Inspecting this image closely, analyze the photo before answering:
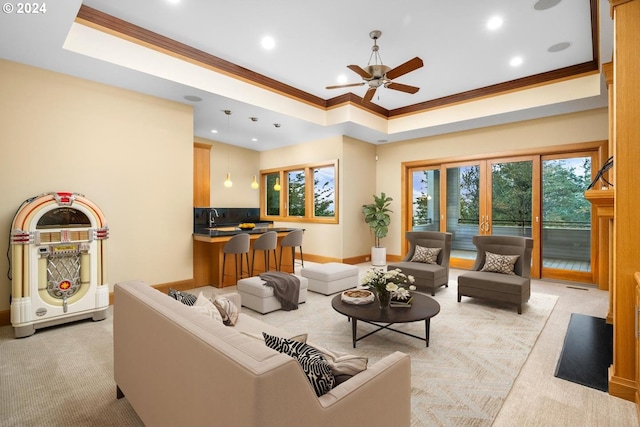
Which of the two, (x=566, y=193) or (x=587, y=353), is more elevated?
(x=566, y=193)

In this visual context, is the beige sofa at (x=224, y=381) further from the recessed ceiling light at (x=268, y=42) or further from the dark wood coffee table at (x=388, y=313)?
the recessed ceiling light at (x=268, y=42)

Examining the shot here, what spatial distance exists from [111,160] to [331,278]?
11.4 ft

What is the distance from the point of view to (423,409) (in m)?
2.10

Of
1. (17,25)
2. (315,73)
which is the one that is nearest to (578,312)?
(315,73)

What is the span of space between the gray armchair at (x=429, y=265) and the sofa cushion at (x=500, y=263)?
63 cm

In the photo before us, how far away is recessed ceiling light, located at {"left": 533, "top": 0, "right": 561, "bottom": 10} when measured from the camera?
332 cm

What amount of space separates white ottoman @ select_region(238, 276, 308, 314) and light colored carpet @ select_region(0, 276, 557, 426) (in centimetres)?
10

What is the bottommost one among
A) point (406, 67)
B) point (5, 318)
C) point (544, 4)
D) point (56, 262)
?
point (5, 318)

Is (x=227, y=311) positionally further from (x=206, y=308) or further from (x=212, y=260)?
(x=212, y=260)

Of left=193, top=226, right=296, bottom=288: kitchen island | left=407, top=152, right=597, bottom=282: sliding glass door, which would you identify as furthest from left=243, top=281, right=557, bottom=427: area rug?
left=193, top=226, right=296, bottom=288: kitchen island

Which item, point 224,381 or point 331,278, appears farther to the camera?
point 331,278

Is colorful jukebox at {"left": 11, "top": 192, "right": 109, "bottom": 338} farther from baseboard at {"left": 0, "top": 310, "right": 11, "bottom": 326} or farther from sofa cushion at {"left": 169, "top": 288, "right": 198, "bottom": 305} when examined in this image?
sofa cushion at {"left": 169, "top": 288, "right": 198, "bottom": 305}

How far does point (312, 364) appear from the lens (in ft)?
4.22

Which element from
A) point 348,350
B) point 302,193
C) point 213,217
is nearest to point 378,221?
point 302,193
